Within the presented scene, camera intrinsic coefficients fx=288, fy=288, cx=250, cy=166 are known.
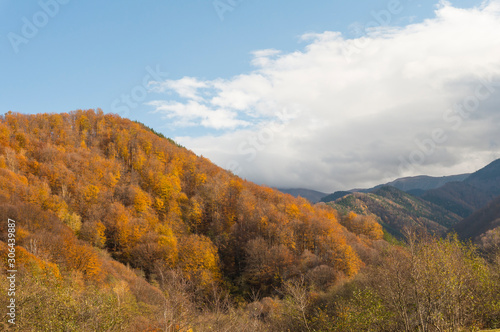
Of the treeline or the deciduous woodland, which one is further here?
the treeline

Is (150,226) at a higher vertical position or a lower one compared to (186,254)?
higher

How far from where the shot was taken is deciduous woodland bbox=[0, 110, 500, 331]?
22.4m

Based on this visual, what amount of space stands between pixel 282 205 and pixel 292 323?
8206cm

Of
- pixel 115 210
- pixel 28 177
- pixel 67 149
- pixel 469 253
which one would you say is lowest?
pixel 469 253

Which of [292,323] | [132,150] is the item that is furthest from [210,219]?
[292,323]

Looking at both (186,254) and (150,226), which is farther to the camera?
(150,226)

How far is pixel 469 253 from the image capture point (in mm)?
27703

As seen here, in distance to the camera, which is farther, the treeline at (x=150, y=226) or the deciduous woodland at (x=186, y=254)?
the treeline at (x=150, y=226)

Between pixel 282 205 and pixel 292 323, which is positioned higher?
pixel 282 205

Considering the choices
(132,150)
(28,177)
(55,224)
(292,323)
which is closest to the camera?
(292,323)

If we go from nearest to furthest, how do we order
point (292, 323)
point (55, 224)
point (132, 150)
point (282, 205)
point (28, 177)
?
point (292, 323)
point (55, 224)
point (28, 177)
point (282, 205)
point (132, 150)

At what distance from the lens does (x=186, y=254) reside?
8744 cm

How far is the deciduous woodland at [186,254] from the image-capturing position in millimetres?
22422

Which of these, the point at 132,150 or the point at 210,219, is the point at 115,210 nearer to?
the point at 210,219
